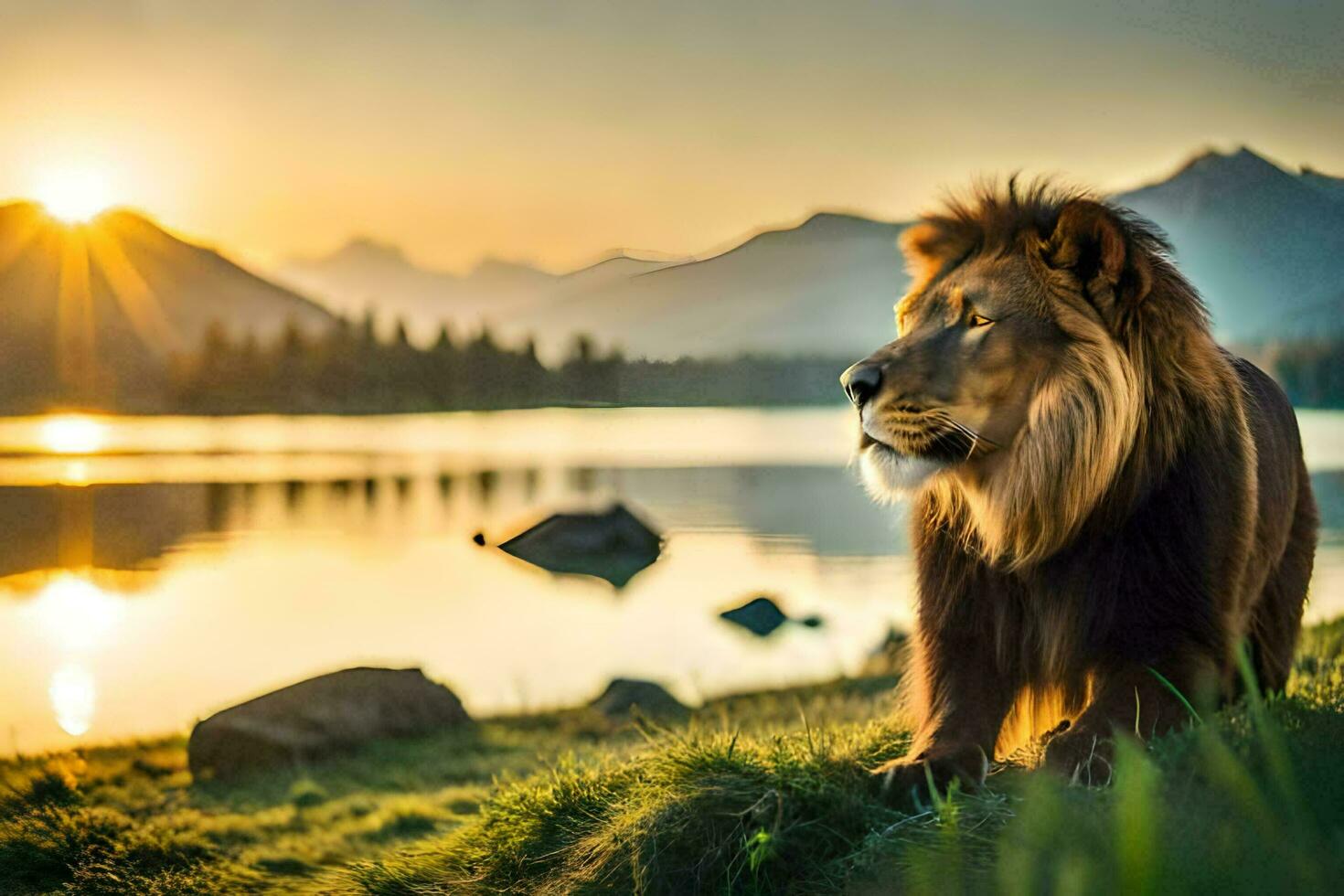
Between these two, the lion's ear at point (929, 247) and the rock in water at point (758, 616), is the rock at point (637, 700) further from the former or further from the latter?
the lion's ear at point (929, 247)

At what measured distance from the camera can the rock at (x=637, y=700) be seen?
13.8 meters

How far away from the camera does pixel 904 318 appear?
4.52 meters

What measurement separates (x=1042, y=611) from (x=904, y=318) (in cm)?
113

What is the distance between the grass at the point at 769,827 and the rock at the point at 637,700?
4.45m

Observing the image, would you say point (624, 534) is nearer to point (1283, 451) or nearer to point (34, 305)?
point (34, 305)

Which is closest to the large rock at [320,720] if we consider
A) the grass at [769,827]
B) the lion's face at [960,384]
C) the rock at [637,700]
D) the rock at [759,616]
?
the grass at [769,827]

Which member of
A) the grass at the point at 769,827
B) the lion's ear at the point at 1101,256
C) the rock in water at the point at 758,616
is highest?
the lion's ear at the point at 1101,256

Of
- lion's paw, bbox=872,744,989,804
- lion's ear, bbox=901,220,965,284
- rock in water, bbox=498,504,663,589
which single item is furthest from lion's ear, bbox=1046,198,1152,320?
rock in water, bbox=498,504,663,589

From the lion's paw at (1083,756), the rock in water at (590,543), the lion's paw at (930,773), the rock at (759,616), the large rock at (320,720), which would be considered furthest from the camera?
the rock in water at (590,543)

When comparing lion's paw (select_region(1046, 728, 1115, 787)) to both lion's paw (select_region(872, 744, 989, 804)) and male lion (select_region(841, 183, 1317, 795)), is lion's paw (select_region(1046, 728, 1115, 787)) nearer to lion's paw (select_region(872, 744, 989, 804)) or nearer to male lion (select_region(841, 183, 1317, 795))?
male lion (select_region(841, 183, 1317, 795))

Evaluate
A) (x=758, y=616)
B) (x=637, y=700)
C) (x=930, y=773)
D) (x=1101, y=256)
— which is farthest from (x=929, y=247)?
(x=758, y=616)

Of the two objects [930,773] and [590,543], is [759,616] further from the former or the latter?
[930,773]

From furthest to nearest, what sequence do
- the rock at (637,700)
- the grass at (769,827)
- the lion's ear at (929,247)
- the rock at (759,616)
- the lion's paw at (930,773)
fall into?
the rock at (759,616), the rock at (637,700), the lion's ear at (929,247), the lion's paw at (930,773), the grass at (769,827)

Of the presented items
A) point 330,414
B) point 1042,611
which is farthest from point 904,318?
point 330,414
